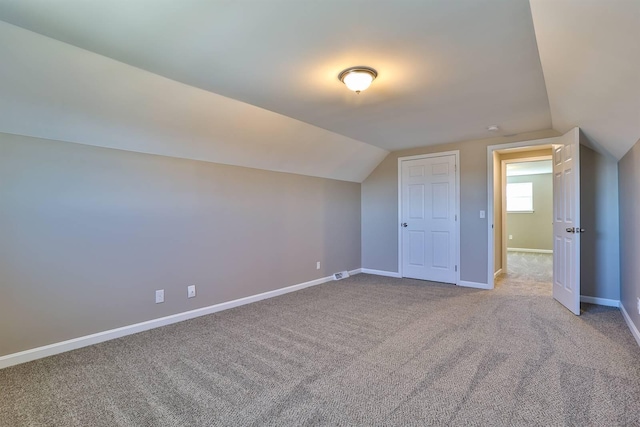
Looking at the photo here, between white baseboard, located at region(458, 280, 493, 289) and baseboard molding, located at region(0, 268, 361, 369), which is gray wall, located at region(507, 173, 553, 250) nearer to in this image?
white baseboard, located at region(458, 280, 493, 289)

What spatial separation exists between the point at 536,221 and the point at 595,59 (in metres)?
8.06

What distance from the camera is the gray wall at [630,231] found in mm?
2740

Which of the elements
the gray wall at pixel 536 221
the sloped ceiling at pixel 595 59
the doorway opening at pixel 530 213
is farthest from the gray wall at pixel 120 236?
the gray wall at pixel 536 221

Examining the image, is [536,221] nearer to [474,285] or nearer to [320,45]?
[474,285]

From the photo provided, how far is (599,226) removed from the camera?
379cm

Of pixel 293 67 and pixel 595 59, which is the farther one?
pixel 293 67

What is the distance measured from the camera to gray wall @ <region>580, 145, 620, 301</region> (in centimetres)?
369

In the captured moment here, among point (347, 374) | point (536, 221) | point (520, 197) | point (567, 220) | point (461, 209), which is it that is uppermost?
point (520, 197)

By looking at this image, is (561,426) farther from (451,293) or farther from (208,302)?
(208,302)

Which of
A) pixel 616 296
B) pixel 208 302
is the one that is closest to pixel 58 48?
pixel 208 302

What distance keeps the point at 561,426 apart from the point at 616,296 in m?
3.02

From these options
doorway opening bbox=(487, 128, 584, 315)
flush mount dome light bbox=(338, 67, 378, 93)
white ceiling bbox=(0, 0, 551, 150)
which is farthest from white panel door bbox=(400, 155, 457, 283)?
flush mount dome light bbox=(338, 67, 378, 93)

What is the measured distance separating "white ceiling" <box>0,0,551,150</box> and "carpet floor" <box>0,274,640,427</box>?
7.24 feet

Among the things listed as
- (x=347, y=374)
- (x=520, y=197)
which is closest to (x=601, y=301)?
(x=347, y=374)
